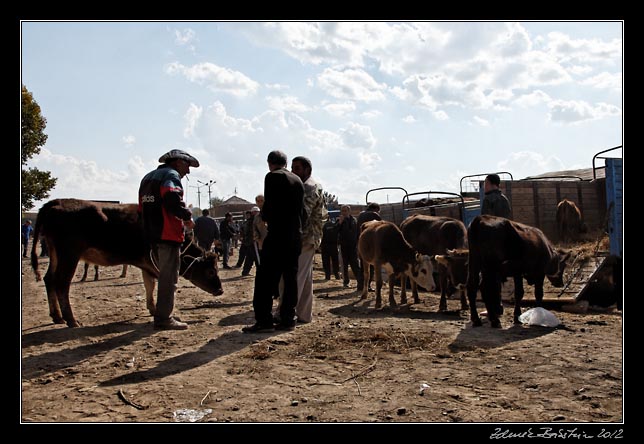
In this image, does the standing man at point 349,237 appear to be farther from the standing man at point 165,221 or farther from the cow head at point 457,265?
the standing man at point 165,221

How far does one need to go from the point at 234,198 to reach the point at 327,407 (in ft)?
267

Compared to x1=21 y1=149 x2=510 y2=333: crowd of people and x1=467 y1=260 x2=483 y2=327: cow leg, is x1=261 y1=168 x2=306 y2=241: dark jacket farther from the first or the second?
x1=467 y1=260 x2=483 y2=327: cow leg

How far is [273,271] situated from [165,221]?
147 centimetres

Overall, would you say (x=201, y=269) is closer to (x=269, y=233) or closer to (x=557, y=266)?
(x=269, y=233)

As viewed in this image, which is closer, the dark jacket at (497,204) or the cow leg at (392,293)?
the dark jacket at (497,204)

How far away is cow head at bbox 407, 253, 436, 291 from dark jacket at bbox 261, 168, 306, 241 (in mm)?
3548

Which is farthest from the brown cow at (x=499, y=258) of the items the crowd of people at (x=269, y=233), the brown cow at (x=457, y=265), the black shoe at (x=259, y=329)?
the black shoe at (x=259, y=329)

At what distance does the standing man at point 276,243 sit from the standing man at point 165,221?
102 centimetres

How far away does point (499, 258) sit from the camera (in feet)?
23.2

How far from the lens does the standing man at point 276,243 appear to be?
628 centimetres

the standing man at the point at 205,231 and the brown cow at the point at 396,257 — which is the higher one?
the standing man at the point at 205,231

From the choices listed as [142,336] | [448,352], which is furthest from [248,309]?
[448,352]

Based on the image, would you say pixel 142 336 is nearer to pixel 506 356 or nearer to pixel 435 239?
pixel 506 356

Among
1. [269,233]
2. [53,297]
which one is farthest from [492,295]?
[53,297]
